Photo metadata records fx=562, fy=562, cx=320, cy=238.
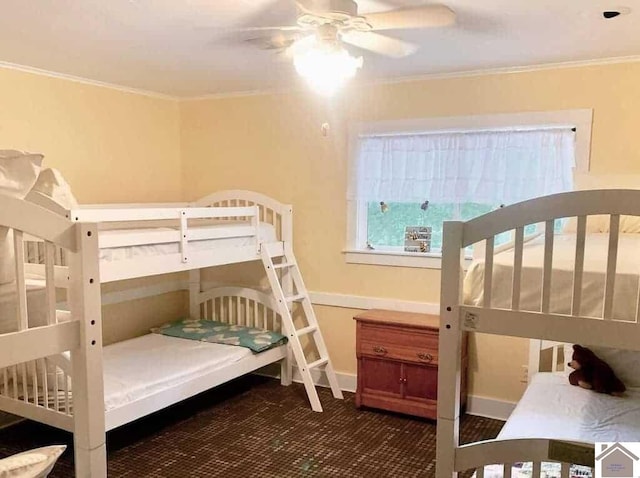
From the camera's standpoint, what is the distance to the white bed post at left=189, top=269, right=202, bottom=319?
15.6ft

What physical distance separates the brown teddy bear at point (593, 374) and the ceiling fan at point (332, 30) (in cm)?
190

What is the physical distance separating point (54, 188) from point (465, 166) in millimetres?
2490

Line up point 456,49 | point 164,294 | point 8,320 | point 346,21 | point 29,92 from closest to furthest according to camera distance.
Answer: point 8,320, point 346,21, point 456,49, point 29,92, point 164,294

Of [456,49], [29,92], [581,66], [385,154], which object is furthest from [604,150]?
[29,92]

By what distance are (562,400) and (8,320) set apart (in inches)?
98.8

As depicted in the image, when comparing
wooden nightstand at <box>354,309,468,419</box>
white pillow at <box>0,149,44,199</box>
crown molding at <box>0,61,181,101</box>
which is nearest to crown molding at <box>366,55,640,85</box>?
wooden nightstand at <box>354,309,468,419</box>

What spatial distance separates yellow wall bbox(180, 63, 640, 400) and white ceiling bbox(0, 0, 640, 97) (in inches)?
6.5

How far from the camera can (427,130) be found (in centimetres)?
383

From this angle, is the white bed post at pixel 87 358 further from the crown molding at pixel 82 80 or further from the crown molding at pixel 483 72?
the crown molding at pixel 483 72

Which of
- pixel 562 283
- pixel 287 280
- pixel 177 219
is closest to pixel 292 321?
pixel 287 280

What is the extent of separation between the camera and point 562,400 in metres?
2.78

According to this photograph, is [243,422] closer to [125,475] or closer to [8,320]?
[125,475]

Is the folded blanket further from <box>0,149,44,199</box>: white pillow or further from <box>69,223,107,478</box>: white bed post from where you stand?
<box>0,149,44,199</box>: white pillow

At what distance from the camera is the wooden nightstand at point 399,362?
3.61 metres
